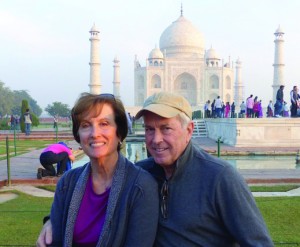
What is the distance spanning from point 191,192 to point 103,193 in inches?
14.4

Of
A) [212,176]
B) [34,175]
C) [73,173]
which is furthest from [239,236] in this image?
[34,175]

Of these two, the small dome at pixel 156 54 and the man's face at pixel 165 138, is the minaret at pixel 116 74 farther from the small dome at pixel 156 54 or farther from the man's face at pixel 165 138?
the man's face at pixel 165 138

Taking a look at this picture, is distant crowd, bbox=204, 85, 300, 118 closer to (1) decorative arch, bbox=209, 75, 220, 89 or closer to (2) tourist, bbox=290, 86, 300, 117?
(2) tourist, bbox=290, 86, 300, 117

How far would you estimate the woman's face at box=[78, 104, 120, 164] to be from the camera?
5.34 ft

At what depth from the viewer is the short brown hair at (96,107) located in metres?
1.64

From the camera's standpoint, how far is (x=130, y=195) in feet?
4.99

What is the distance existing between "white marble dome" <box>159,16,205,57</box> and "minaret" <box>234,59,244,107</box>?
5.84 meters

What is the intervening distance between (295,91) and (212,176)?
40.3ft

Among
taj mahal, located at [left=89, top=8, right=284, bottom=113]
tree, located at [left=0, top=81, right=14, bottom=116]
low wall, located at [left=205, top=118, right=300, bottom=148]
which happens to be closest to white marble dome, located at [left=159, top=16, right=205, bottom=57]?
taj mahal, located at [left=89, top=8, right=284, bottom=113]

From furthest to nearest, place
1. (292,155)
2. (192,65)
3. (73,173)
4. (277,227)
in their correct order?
(192,65) → (292,155) → (277,227) → (73,173)

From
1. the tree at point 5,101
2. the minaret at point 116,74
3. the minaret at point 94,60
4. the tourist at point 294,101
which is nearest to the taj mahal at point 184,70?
the minaret at point 116,74

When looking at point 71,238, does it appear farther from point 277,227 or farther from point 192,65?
point 192,65

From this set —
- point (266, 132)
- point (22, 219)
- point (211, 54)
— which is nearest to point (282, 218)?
point (22, 219)

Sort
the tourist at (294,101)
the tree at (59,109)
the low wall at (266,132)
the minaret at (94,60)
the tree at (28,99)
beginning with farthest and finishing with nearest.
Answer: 1. the tree at (28,99)
2. the tree at (59,109)
3. the minaret at (94,60)
4. the tourist at (294,101)
5. the low wall at (266,132)
